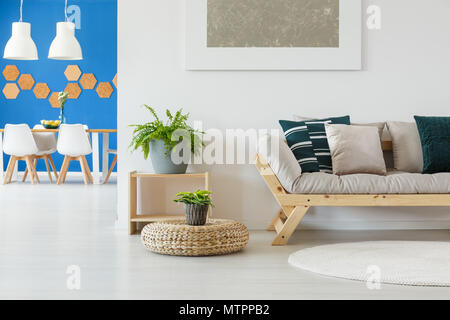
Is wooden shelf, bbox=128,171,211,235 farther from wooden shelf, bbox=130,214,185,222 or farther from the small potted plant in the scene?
the small potted plant

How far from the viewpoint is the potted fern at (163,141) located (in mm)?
4055

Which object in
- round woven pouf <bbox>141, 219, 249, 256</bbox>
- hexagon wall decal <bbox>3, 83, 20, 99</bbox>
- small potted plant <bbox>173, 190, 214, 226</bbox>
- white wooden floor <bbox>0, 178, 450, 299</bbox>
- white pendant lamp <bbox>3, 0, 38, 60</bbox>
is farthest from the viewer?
hexagon wall decal <bbox>3, 83, 20, 99</bbox>

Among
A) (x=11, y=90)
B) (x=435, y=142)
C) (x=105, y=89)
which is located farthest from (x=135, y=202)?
(x=11, y=90)

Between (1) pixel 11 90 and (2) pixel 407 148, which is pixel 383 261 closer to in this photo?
(2) pixel 407 148

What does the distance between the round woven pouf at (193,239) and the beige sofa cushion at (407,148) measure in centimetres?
142

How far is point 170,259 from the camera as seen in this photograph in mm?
3232

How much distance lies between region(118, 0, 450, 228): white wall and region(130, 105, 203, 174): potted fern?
0.25 m

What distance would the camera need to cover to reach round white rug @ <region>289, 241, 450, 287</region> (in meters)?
2.74

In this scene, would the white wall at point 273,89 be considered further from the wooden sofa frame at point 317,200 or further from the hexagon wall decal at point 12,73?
the hexagon wall decal at point 12,73

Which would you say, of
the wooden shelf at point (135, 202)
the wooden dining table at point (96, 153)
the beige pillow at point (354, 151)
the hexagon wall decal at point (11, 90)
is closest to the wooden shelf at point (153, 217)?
the wooden shelf at point (135, 202)

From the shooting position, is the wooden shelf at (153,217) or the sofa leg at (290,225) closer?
the sofa leg at (290,225)

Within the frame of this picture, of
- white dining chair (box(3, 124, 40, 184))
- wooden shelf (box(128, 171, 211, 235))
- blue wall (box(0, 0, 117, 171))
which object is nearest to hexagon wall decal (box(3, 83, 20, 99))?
blue wall (box(0, 0, 117, 171))

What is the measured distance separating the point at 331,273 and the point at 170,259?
88cm

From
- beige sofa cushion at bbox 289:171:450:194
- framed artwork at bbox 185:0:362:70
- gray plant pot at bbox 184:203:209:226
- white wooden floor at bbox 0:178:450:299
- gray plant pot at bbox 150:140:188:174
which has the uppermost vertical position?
framed artwork at bbox 185:0:362:70
